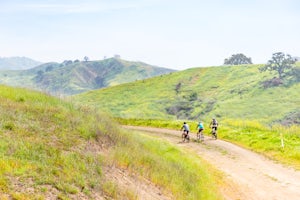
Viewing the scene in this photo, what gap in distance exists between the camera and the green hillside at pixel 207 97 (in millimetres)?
85188

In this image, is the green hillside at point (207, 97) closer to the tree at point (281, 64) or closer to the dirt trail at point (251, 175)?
the tree at point (281, 64)

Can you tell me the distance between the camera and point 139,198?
9.64m

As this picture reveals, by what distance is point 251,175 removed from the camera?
17.8m

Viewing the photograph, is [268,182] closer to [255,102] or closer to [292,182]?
[292,182]

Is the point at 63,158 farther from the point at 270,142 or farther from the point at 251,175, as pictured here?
the point at 270,142

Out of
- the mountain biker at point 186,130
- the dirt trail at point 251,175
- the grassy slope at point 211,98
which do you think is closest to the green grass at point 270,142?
the grassy slope at point 211,98

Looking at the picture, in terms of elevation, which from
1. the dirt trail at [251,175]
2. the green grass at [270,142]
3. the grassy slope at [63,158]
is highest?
the grassy slope at [63,158]

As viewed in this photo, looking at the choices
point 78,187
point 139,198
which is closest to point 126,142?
point 139,198

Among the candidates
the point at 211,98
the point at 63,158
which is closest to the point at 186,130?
the point at 63,158

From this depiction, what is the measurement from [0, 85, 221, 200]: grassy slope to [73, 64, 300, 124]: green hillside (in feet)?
188

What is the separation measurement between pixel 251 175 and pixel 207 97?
9290 centimetres

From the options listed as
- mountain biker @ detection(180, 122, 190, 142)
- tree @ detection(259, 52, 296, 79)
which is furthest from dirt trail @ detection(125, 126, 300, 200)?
tree @ detection(259, 52, 296, 79)

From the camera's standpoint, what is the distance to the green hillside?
3354 inches

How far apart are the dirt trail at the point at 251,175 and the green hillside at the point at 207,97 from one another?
4891cm
